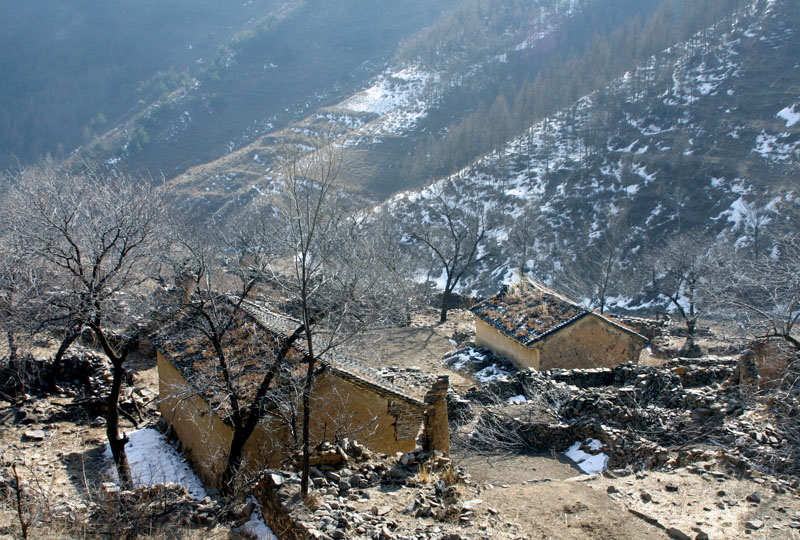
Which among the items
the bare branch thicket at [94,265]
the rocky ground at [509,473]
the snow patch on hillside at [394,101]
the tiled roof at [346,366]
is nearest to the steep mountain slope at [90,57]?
the snow patch on hillside at [394,101]

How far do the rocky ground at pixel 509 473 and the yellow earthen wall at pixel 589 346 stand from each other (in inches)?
94.4

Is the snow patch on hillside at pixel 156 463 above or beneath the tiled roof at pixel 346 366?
beneath

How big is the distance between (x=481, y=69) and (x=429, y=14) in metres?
49.8

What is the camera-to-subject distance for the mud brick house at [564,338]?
17422 millimetres

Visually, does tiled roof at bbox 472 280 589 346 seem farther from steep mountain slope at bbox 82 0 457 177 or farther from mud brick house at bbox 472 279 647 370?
steep mountain slope at bbox 82 0 457 177

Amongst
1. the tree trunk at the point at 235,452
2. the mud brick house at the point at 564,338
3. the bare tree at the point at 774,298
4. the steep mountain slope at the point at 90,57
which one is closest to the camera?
the tree trunk at the point at 235,452

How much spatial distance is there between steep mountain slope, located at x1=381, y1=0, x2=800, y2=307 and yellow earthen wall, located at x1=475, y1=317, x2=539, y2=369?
1696 centimetres

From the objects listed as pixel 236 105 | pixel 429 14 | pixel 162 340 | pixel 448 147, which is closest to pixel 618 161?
pixel 448 147

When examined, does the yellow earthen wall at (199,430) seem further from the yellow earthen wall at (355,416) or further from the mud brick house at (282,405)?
the yellow earthen wall at (355,416)

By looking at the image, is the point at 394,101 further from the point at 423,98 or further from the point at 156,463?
the point at 156,463

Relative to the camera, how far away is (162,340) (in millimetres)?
13047

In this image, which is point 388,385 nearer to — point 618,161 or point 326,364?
point 326,364

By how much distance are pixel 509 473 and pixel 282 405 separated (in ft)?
15.2

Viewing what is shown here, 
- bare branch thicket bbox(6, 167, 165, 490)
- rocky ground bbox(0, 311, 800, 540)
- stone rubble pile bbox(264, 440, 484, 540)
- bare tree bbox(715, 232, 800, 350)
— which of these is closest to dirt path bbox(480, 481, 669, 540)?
rocky ground bbox(0, 311, 800, 540)
